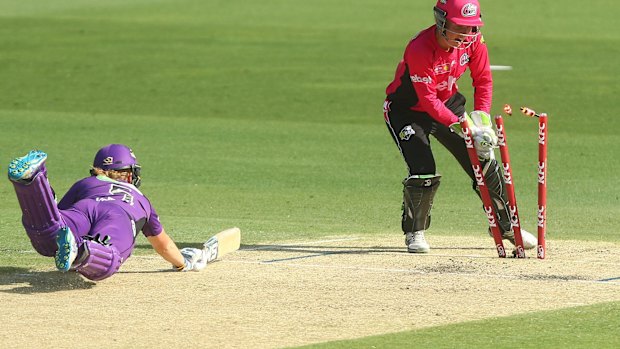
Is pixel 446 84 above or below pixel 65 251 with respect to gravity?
above

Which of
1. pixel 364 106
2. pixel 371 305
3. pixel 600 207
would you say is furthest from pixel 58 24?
pixel 371 305

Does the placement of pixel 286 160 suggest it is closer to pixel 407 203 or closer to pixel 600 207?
pixel 600 207

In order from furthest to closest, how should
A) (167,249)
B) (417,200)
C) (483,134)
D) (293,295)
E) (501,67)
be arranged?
(501,67), (417,200), (483,134), (167,249), (293,295)

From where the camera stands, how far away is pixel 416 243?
1155 centimetres

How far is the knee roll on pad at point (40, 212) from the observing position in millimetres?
9305

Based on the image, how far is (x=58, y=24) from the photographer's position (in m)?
36.3

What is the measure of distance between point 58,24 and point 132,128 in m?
15.8

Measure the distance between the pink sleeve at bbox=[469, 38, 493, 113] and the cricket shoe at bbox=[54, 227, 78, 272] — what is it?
4129mm

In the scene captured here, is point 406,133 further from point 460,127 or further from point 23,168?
point 23,168

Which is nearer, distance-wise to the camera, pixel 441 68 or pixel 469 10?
pixel 469 10

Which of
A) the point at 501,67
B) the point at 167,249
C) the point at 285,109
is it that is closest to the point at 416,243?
the point at 167,249

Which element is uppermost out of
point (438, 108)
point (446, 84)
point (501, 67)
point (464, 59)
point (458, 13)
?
point (458, 13)

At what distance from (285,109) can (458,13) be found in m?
12.5

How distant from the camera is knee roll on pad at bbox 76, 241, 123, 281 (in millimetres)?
9466
